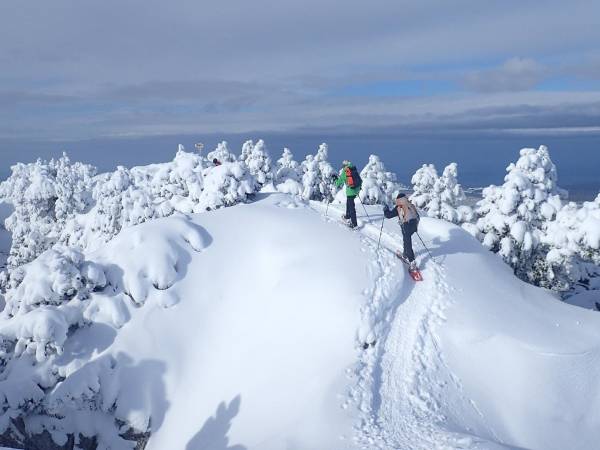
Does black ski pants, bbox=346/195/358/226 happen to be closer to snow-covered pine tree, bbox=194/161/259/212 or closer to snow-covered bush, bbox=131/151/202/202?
snow-covered pine tree, bbox=194/161/259/212

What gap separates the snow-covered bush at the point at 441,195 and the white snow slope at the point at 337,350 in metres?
14.7

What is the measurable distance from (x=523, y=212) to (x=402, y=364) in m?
15.4

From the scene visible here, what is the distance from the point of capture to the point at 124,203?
2684cm

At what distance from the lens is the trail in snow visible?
9047 millimetres

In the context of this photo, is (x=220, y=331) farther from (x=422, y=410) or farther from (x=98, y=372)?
(x=422, y=410)

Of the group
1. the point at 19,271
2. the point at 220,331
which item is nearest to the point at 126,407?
the point at 220,331

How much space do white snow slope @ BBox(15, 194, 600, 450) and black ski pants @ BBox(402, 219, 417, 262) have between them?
0.49 meters

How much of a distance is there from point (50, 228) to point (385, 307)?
36.8m

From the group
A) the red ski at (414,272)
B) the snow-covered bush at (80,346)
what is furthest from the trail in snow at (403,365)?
the snow-covered bush at (80,346)

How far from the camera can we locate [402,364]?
1130 centimetres

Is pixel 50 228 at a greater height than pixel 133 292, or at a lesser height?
lesser

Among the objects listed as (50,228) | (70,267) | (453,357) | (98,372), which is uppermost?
(70,267)

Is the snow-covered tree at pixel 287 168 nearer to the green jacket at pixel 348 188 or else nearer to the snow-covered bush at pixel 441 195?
the snow-covered bush at pixel 441 195

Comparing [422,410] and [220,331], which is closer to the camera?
[422,410]
